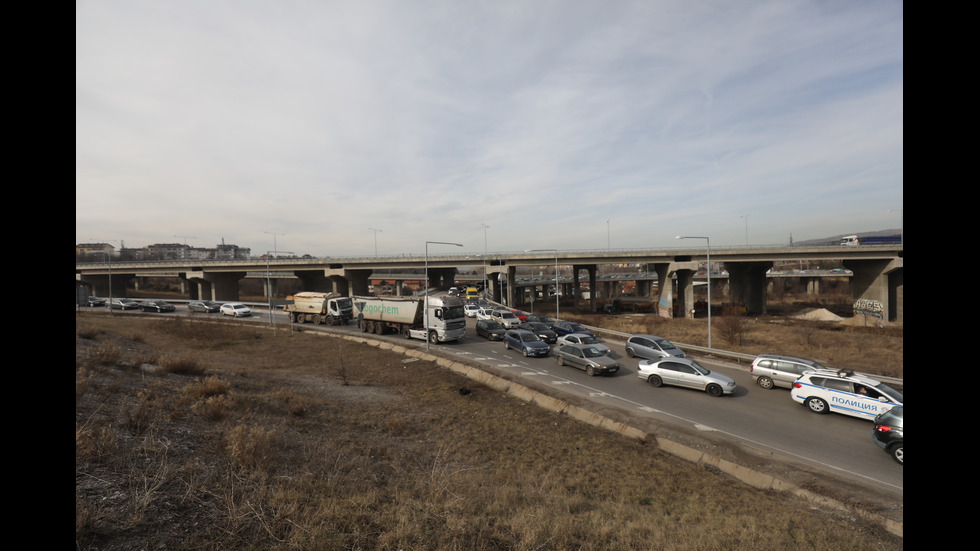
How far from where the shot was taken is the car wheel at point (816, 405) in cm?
1525

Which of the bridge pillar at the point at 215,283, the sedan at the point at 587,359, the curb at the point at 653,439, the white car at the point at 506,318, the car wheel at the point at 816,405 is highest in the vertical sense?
the bridge pillar at the point at 215,283

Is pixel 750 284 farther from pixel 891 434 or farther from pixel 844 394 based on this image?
pixel 891 434

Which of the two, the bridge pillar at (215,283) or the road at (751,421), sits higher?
the bridge pillar at (215,283)

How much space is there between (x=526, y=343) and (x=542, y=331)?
15.1 feet

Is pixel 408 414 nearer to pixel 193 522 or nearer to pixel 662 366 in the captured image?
pixel 193 522

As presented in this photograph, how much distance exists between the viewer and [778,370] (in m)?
18.2

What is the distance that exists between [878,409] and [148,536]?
65.8 feet

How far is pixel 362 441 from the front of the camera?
12141mm

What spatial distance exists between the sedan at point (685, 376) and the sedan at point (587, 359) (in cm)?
165

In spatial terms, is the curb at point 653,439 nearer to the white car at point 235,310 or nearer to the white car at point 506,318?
the white car at point 506,318

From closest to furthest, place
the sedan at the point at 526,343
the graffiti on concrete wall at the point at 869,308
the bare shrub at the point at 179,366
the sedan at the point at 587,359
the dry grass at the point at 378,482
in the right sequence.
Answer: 1. the dry grass at the point at 378,482
2. the bare shrub at the point at 179,366
3. the sedan at the point at 587,359
4. the sedan at the point at 526,343
5. the graffiti on concrete wall at the point at 869,308

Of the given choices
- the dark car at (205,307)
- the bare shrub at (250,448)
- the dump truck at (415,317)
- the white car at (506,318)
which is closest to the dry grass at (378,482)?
the bare shrub at (250,448)

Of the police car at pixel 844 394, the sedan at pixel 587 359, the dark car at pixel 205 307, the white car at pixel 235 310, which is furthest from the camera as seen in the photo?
the dark car at pixel 205 307
